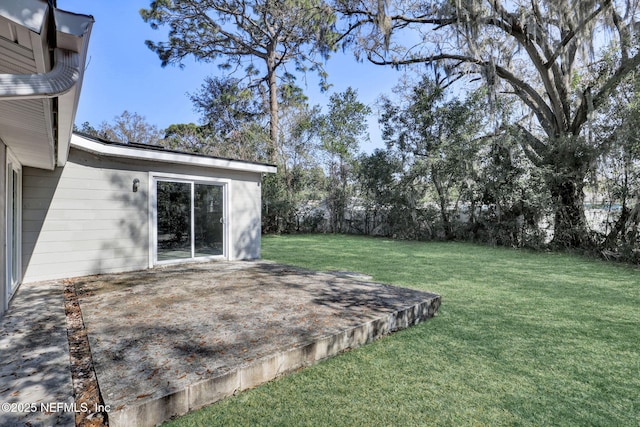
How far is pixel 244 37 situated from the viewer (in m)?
14.9

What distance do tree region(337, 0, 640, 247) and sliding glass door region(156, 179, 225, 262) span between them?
7.10 m

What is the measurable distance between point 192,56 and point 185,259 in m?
12.5

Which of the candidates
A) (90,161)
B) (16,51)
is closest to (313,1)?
(90,161)

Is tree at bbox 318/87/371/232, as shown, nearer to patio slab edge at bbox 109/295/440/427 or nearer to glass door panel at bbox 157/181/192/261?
glass door panel at bbox 157/181/192/261

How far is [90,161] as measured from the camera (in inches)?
211

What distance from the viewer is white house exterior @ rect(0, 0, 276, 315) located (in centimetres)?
142

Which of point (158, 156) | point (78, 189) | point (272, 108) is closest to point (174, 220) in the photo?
point (158, 156)

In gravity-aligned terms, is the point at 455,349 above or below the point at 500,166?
below

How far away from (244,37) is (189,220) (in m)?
11.8

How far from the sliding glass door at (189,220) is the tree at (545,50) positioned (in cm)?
710

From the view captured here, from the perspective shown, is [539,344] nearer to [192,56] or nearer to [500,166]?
[500,166]

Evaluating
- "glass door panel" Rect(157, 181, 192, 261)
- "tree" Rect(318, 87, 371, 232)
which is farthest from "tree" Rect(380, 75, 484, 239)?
"glass door panel" Rect(157, 181, 192, 261)

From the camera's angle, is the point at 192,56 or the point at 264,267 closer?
the point at 264,267

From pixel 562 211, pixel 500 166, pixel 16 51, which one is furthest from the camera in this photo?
pixel 500 166
